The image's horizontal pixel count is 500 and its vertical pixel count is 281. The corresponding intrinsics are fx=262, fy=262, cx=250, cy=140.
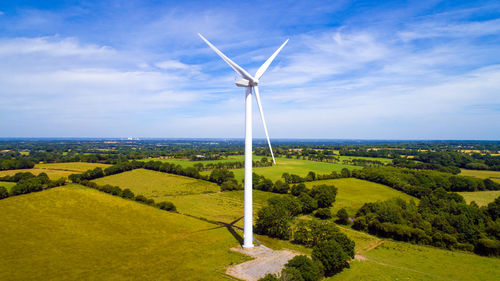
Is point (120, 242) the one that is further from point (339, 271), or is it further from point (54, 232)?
point (339, 271)

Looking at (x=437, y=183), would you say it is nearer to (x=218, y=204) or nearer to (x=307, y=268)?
(x=218, y=204)

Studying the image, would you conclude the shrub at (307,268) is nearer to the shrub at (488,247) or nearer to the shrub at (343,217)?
the shrub at (343,217)

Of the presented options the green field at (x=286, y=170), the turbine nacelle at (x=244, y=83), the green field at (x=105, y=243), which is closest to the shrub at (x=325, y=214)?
the green field at (x=105, y=243)

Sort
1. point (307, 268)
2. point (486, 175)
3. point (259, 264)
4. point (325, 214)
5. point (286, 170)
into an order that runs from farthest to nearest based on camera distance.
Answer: point (286, 170) → point (486, 175) → point (325, 214) → point (259, 264) → point (307, 268)

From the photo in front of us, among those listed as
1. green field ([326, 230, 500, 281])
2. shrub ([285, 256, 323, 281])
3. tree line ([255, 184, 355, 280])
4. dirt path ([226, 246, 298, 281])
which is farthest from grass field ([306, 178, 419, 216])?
shrub ([285, 256, 323, 281])

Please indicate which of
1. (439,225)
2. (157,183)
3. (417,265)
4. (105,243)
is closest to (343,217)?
(439,225)

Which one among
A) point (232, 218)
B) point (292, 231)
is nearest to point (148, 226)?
point (232, 218)

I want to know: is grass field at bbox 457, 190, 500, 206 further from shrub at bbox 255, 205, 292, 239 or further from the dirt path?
the dirt path
